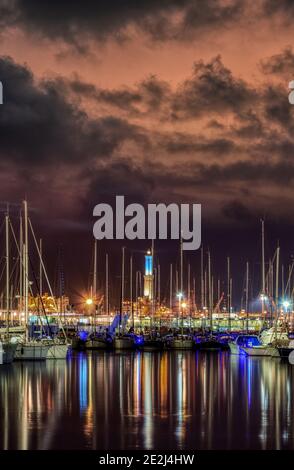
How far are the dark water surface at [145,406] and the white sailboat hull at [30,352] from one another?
1.39 metres

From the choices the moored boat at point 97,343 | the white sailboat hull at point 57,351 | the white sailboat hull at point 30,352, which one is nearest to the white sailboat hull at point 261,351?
the white sailboat hull at point 57,351

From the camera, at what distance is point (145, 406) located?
34.2 metres

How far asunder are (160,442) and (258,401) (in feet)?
41.1

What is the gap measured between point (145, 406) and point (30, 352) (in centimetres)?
2591

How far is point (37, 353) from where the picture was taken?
5884 cm

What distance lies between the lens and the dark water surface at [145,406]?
25672 millimetres

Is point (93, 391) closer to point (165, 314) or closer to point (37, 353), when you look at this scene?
point (37, 353)

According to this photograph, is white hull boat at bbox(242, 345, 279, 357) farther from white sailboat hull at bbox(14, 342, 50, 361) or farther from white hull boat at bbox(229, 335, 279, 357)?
white sailboat hull at bbox(14, 342, 50, 361)

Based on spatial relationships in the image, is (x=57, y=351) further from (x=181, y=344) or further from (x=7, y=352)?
(x=181, y=344)

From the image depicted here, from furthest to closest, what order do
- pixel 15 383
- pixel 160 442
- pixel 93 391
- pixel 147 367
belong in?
pixel 147 367, pixel 15 383, pixel 93 391, pixel 160 442

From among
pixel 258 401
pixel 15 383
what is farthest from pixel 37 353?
pixel 258 401

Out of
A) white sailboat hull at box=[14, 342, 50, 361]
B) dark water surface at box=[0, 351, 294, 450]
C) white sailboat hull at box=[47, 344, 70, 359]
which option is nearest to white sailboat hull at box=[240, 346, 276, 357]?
dark water surface at box=[0, 351, 294, 450]

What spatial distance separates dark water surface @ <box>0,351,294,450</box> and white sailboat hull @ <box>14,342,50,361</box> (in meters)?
1.39

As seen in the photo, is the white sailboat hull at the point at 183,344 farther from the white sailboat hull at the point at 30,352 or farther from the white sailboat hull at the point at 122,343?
the white sailboat hull at the point at 30,352
